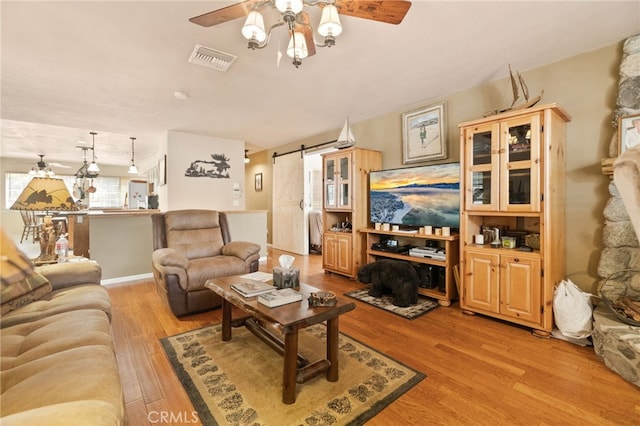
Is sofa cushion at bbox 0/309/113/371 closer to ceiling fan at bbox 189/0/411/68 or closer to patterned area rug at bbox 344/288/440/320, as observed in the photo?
ceiling fan at bbox 189/0/411/68

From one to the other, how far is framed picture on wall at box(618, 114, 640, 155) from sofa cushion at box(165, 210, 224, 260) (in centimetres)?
386

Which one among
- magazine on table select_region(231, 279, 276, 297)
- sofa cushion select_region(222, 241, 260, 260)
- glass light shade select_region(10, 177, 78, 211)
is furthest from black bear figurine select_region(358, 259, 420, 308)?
glass light shade select_region(10, 177, 78, 211)

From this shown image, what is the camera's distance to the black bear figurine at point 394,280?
296 centimetres

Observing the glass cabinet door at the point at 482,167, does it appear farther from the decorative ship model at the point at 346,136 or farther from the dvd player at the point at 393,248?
the decorative ship model at the point at 346,136

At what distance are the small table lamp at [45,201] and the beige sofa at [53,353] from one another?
1.74 ft

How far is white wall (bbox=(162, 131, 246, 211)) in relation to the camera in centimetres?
499

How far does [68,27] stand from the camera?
208cm

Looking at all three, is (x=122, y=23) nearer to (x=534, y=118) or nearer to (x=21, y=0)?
(x=21, y=0)

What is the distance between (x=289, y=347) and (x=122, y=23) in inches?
97.2

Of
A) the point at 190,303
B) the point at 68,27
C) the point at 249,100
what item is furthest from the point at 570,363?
the point at 68,27

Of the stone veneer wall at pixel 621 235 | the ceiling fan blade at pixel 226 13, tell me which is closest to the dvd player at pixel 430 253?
the stone veneer wall at pixel 621 235

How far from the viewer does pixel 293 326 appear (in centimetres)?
150

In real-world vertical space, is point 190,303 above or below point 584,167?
below

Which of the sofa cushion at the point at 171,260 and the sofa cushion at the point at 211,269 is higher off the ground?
the sofa cushion at the point at 171,260
